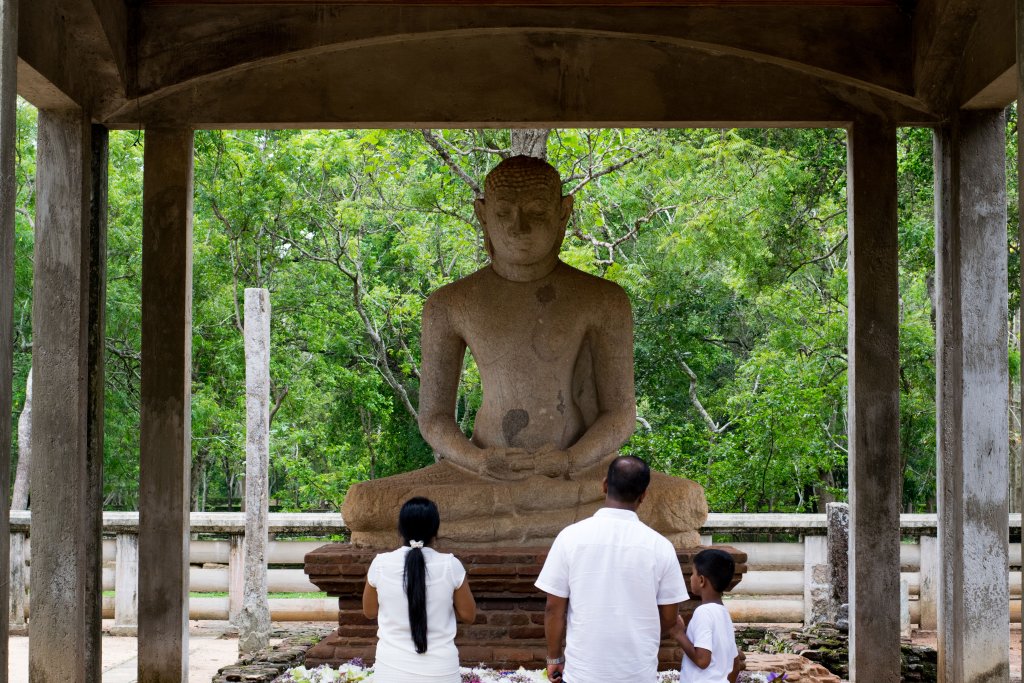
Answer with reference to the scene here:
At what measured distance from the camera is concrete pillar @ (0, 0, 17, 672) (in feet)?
14.7

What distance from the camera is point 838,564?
9.66m

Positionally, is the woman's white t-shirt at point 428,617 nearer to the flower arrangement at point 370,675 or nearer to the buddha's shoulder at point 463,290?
the flower arrangement at point 370,675

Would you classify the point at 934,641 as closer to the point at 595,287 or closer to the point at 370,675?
the point at 595,287

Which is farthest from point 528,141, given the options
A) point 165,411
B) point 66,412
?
point 66,412

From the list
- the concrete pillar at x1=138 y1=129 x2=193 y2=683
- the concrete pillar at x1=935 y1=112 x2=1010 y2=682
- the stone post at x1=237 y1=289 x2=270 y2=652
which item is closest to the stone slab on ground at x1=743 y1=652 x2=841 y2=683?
the concrete pillar at x1=935 y1=112 x2=1010 y2=682

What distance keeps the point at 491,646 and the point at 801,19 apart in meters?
4.15

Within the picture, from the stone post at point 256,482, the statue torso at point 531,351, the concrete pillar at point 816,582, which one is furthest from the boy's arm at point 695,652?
the stone post at point 256,482

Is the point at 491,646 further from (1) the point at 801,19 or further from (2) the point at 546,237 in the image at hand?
(1) the point at 801,19

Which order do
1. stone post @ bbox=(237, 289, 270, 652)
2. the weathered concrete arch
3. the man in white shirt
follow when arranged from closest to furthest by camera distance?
1. the man in white shirt
2. the weathered concrete arch
3. stone post @ bbox=(237, 289, 270, 652)

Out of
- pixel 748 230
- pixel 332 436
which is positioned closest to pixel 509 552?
pixel 748 230

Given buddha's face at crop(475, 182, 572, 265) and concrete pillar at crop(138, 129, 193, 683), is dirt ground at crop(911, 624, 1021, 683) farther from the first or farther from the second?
concrete pillar at crop(138, 129, 193, 683)

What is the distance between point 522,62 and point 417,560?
→ 14.3 feet

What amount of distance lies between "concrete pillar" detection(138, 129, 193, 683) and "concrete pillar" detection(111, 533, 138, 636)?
2565mm

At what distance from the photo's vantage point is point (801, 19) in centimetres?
764
